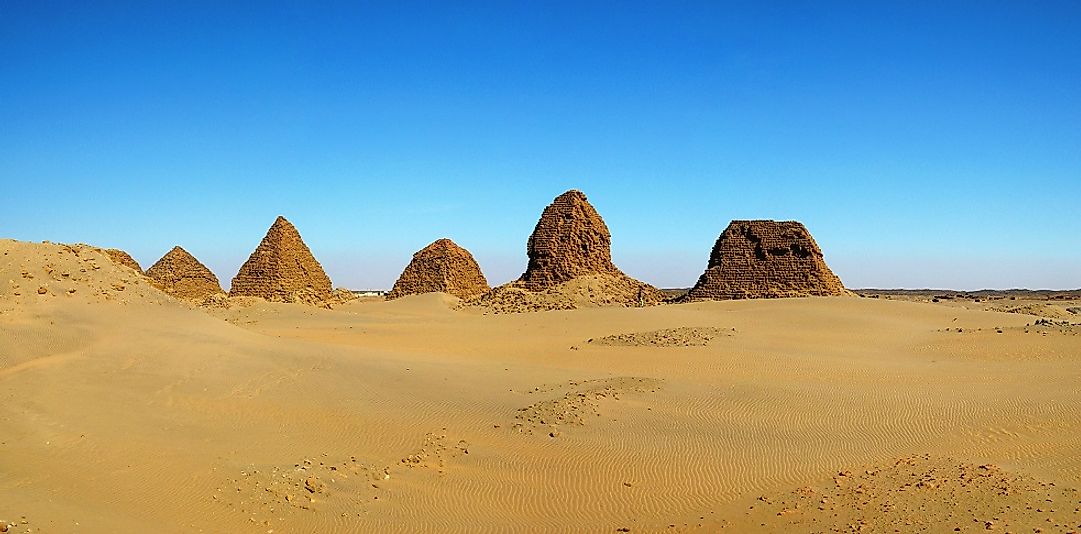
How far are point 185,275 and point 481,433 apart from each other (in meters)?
42.6

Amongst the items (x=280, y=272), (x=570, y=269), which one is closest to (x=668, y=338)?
(x=570, y=269)

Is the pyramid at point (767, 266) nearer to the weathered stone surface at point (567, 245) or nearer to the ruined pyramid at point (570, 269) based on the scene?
the ruined pyramid at point (570, 269)

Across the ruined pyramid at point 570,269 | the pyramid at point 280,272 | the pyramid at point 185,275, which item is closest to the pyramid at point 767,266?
the ruined pyramid at point 570,269

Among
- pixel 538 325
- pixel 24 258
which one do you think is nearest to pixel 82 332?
pixel 24 258

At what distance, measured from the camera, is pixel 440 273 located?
175 ft

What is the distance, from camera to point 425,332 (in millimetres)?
28875

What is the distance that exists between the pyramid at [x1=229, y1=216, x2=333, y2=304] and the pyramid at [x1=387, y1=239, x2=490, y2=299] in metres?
9.28

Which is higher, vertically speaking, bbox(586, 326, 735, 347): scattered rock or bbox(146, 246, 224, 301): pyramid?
bbox(146, 246, 224, 301): pyramid

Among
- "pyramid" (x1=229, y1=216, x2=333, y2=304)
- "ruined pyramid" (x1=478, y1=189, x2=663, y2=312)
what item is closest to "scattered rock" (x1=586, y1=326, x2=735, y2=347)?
"ruined pyramid" (x1=478, y1=189, x2=663, y2=312)

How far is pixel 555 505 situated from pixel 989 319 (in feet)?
93.7

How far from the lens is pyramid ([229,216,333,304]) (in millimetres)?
43500

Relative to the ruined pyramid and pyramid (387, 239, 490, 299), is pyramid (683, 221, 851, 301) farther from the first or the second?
pyramid (387, 239, 490, 299)

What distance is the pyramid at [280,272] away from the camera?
1713 inches

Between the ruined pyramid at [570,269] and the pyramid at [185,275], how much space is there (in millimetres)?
19362
